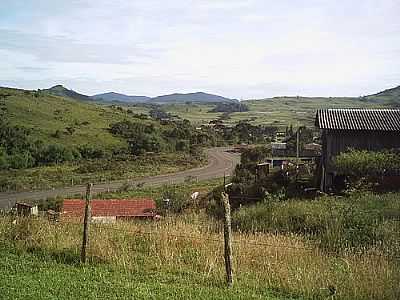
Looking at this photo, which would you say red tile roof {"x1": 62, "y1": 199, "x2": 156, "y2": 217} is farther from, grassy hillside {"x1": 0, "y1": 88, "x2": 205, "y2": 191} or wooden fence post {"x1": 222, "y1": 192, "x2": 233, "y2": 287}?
grassy hillside {"x1": 0, "y1": 88, "x2": 205, "y2": 191}

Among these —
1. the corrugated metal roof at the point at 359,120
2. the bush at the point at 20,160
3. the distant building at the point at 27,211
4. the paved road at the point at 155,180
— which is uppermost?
the corrugated metal roof at the point at 359,120

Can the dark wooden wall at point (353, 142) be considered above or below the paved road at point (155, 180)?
above

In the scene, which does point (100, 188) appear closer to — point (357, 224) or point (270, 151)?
point (270, 151)

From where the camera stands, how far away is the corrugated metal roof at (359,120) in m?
Result: 26.6

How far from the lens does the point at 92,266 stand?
8.69 metres

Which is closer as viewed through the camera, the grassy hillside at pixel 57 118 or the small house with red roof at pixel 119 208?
the small house with red roof at pixel 119 208

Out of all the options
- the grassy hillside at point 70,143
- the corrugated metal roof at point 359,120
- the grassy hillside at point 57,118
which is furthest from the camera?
the grassy hillside at point 57,118

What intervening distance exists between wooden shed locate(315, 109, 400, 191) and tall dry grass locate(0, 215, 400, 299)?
17059 millimetres

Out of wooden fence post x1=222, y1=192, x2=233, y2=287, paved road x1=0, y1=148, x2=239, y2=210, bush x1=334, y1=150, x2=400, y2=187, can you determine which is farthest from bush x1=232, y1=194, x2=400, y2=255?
paved road x1=0, y1=148, x2=239, y2=210

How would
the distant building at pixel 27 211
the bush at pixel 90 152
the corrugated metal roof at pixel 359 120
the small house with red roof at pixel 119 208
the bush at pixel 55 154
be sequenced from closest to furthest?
the distant building at pixel 27 211 → the small house with red roof at pixel 119 208 → the corrugated metal roof at pixel 359 120 → the bush at pixel 55 154 → the bush at pixel 90 152

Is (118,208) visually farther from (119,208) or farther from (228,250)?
(228,250)

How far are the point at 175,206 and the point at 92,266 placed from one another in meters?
18.6

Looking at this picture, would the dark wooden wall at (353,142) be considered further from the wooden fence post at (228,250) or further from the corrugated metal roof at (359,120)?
the wooden fence post at (228,250)

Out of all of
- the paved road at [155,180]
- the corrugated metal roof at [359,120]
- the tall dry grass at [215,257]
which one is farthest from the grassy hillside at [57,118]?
the tall dry grass at [215,257]
